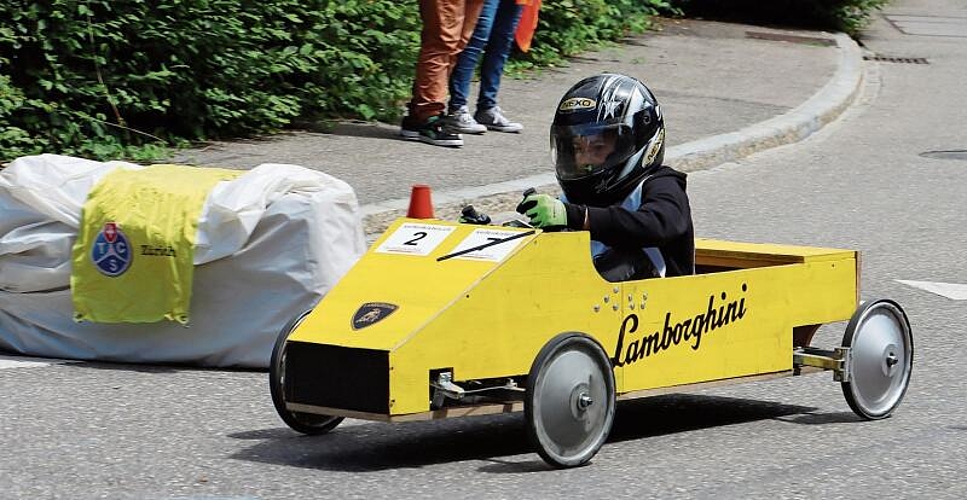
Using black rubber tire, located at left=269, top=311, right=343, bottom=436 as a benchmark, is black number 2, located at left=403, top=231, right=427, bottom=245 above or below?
above

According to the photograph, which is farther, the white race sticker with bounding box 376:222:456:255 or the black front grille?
the white race sticker with bounding box 376:222:456:255

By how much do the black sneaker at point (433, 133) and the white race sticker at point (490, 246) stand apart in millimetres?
6128

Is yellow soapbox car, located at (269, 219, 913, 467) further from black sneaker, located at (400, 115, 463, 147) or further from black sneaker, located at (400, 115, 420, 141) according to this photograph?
black sneaker, located at (400, 115, 420, 141)

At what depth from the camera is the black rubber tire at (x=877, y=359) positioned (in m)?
5.96

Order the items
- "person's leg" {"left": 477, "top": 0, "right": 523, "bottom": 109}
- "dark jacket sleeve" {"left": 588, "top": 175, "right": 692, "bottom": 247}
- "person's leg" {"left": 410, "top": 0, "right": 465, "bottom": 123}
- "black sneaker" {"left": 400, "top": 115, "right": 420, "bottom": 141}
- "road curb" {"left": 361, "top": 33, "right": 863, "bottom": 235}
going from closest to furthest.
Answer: "dark jacket sleeve" {"left": 588, "top": 175, "right": 692, "bottom": 247}, "road curb" {"left": 361, "top": 33, "right": 863, "bottom": 235}, "person's leg" {"left": 410, "top": 0, "right": 465, "bottom": 123}, "black sneaker" {"left": 400, "top": 115, "right": 420, "bottom": 141}, "person's leg" {"left": 477, "top": 0, "right": 523, "bottom": 109}

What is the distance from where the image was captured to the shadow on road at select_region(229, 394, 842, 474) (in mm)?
5242

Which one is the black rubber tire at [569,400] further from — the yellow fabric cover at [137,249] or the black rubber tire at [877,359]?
the yellow fabric cover at [137,249]

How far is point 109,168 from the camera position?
6.87m

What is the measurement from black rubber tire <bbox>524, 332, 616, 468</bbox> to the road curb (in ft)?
12.9

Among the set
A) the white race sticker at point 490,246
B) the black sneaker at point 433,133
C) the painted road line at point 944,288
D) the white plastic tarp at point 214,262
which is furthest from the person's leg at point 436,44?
the white race sticker at point 490,246

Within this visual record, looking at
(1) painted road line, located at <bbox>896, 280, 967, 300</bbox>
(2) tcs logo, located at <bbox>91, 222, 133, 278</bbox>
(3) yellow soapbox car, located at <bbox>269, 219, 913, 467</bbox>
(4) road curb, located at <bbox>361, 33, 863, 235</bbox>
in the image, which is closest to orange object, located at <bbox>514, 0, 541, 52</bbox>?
(4) road curb, located at <bbox>361, 33, 863, 235</bbox>

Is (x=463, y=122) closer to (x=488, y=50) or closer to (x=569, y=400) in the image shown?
(x=488, y=50)

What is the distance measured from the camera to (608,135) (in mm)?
5805

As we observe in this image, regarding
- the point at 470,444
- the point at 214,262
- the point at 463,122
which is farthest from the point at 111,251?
the point at 463,122
